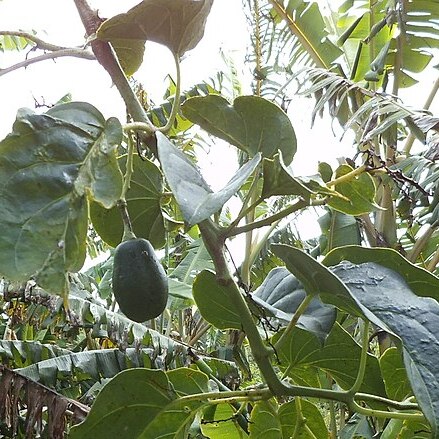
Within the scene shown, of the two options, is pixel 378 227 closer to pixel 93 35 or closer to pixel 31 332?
pixel 31 332

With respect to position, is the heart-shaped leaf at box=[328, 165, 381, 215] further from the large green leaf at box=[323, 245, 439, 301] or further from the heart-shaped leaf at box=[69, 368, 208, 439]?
the heart-shaped leaf at box=[69, 368, 208, 439]

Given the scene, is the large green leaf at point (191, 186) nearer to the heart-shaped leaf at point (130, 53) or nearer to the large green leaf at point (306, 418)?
the heart-shaped leaf at point (130, 53)

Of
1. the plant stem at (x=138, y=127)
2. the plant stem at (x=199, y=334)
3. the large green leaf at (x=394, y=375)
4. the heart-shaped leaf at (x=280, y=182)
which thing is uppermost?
the plant stem at (x=138, y=127)

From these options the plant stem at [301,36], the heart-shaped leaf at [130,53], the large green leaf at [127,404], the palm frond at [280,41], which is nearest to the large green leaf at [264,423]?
the large green leaf at [127,404]

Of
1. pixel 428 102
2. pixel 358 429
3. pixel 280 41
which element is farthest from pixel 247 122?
pixel 280 41

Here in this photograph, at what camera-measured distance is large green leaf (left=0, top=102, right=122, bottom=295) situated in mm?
358

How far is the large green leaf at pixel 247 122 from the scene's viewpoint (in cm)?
48

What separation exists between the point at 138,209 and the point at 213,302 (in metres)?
0.12

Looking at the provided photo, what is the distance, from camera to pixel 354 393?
48cm

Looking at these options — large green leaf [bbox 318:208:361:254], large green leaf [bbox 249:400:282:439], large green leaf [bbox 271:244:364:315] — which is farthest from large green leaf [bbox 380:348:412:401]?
large green leaf [bbox 318:208:361:254]

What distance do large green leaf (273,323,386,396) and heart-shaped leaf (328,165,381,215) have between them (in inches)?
4.3

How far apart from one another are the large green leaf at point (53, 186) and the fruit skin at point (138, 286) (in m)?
0.08

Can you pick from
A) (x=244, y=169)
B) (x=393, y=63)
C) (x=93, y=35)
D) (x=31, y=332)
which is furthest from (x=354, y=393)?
(x=393, y=63)

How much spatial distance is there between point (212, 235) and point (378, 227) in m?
1.31
